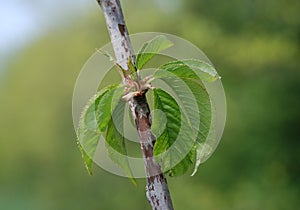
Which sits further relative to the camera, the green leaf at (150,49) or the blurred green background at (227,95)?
the blurred green background at (227,95)

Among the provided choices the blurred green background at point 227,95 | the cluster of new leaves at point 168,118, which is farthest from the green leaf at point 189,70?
the blurred green background at point 227,95

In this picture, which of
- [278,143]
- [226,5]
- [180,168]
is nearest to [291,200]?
[278,143]

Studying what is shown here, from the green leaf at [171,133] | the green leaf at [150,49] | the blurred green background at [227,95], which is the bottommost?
the green leaf at [171,133]

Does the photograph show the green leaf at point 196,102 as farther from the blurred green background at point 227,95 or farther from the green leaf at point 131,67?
the blurred green background at point 227,95

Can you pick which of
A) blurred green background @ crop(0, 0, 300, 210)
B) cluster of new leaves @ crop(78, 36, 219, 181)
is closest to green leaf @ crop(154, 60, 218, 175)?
cluster of new leaves @ crop(78, 36, 219, 181)

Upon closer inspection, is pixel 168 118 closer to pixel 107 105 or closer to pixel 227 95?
pixel 107 105

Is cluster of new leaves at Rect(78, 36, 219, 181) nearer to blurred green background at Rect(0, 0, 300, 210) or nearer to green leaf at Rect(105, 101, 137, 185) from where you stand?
green leaf at Rect(105, 101, 137, 185)

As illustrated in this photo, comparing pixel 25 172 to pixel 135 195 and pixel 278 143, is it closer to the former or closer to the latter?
pixel 135 195
